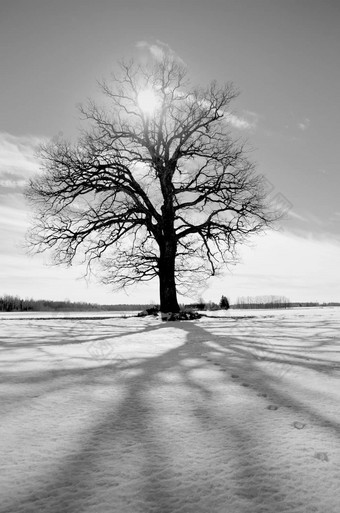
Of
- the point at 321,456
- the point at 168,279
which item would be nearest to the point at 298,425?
the point at 321,456

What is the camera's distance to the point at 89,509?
103cm

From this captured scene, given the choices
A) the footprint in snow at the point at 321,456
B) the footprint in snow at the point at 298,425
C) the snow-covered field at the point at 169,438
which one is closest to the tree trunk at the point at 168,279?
the snow-covered field at the point at 169,438

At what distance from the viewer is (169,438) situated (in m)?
1.56

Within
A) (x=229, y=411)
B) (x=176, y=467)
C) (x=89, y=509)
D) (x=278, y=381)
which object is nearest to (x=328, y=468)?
(x=176, y=467)

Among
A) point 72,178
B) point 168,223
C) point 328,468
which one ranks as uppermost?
point 72,178

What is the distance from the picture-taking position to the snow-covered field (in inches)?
43.2

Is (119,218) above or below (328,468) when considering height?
above

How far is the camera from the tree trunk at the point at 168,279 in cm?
1308

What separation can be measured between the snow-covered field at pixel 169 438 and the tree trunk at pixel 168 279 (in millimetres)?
9791

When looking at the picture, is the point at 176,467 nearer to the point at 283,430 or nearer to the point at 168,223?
the point at 283,430

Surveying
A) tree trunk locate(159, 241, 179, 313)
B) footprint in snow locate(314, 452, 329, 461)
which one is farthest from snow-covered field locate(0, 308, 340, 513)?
tree trunk locate(159, 241, 179, 313)

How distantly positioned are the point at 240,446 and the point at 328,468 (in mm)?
340

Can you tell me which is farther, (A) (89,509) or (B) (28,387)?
(B) (28,387)

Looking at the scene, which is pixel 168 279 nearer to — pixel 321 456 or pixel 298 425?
pixel 298 425
